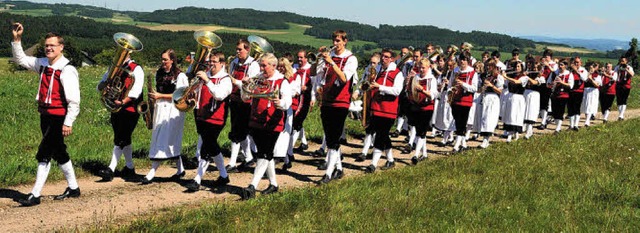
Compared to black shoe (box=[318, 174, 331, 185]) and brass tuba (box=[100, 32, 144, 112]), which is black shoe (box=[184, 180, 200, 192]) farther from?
black shoe (box=[318, 174, 331, 185])

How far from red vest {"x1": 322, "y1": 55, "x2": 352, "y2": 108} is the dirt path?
4.56 feet

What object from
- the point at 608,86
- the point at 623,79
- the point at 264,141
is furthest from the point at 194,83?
the point at 623,79

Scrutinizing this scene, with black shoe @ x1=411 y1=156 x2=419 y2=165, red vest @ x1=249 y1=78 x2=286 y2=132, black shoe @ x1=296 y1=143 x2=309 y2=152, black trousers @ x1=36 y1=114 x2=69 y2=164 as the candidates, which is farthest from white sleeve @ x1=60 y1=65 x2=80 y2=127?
black shoe @ x1=411 y1=156 x2=419 y2=165

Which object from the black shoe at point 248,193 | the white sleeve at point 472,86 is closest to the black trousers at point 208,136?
the black shoe at point 248,193

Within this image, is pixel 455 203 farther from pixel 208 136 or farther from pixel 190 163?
pixel 190 163

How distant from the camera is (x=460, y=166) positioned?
10570 mm

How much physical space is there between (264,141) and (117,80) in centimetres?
253

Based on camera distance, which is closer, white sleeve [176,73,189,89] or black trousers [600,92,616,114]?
white sleeve [176,73,189,89]

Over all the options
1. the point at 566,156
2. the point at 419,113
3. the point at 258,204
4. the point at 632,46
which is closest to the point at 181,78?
the point at 258,204

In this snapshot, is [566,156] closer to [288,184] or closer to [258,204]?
[288,184]

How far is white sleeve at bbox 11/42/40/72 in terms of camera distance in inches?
304

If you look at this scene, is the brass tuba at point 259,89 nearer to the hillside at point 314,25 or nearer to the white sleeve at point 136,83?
the white sleeve at point 136,83

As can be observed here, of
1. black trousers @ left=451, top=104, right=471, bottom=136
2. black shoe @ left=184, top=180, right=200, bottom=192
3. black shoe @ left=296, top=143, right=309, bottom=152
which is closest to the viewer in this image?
black shoe @ left=184, top=180, right=200, bottom=192

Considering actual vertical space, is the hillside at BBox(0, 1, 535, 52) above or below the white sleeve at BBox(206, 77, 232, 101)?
above
